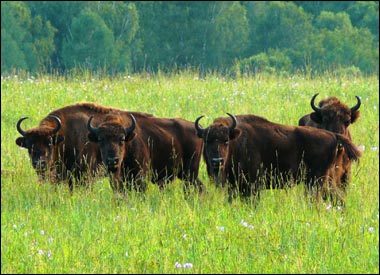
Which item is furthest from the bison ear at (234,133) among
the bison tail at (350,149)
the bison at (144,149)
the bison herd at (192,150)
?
the bison tail at (350,149)

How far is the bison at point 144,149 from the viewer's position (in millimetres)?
12641

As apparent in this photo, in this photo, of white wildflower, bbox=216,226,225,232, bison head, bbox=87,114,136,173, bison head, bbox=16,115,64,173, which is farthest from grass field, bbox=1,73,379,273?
bison head, bbox=87,114,136,173

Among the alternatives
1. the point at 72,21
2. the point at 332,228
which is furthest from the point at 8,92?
the point at 72,21

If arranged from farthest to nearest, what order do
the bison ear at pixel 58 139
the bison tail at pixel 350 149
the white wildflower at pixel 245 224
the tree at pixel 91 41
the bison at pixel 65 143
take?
the tree at pixel 91 41
the bison ear at pixel 58 139
the bison at pixel 65 143
the bison tail at pixel 350 149
the white wildflower at pixel 245 224

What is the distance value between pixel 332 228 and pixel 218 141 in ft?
7.51

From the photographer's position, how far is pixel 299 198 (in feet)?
40.4

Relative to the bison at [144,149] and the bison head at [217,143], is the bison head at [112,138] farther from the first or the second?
the bison head at [217,143]

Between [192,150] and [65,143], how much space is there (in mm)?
1744

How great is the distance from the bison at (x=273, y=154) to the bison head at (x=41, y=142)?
2.16 meters

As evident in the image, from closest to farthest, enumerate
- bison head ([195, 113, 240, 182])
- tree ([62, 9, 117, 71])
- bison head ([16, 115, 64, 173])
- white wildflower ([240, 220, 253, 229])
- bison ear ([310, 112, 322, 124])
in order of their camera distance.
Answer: white wildflower ([240, 220, 253, 229]) → bison head ([195, 113, 240, 182]) → bison head ([16, 115, 64, 173]) → bison ear ([310, 112, 322, 124]) → tree ([62, 9, 117, 71])

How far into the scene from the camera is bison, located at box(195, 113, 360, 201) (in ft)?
40.8

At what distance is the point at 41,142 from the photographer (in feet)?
43.9

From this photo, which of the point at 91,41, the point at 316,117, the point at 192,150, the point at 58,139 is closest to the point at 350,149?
the point at 316,117

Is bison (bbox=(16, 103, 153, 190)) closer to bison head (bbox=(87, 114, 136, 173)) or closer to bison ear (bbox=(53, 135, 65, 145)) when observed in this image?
bison ear (bbox=(53, 135, 65, 145))
